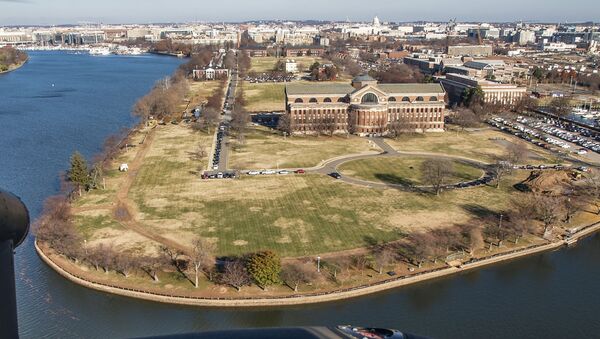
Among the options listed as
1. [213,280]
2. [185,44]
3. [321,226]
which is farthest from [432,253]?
[185,44]

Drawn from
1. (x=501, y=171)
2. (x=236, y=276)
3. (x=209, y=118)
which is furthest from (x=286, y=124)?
(x=236, y=276)

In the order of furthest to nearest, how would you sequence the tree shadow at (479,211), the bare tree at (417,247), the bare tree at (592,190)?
the bare tree at (592,190), the tree shadow at (479,211), the bare tree at (417,247)

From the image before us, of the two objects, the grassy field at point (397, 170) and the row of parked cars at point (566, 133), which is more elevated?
the row of parked cars at point (566, 133)

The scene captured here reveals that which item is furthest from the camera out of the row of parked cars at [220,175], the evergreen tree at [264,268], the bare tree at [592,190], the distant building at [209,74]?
the distant building at [209,74]

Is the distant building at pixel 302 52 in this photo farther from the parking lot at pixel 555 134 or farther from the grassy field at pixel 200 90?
the parking lot at pixel 555 134

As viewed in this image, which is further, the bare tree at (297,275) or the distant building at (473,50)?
the distant building at (473,50)

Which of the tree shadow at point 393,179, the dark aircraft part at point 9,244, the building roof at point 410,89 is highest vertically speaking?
the dark aircraft part at point 9,244

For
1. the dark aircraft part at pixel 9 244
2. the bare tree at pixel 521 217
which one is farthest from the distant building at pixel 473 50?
the dark aircraft part at pixel 9 244

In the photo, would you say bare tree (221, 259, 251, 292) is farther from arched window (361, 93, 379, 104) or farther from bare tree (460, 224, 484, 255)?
arched window (361, 93, 379, 104)
